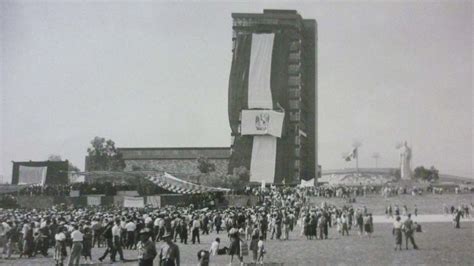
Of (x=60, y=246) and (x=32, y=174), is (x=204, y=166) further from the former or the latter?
(x=60, y=246)

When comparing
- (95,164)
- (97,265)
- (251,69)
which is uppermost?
(251,69)

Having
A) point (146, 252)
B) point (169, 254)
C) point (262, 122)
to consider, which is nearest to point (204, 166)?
point (262, 122)

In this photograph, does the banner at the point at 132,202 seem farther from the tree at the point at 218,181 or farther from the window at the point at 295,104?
the window at the point at 295,104

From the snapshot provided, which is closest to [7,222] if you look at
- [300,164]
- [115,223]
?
[115,223]

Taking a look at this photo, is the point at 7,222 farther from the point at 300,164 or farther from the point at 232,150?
the point at 300,164

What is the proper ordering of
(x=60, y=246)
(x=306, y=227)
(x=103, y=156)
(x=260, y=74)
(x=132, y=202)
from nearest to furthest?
(x=60, y=246), (x=306, y=227), (x=132, y=202), (x=103, y=156), (x=260, y=74)
